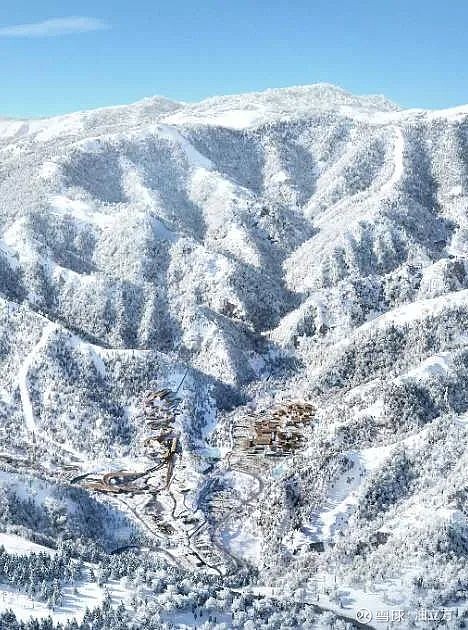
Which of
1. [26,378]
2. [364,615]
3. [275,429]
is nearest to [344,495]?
[275,429]

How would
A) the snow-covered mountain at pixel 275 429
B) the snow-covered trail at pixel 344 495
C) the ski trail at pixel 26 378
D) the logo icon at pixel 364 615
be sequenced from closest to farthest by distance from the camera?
the logo icon at pixel 364 615 → the snow-covered mountain at pixel 275 429 → the snow-covered trail at pixel 344 495 → the ski trail at pixel 26 378

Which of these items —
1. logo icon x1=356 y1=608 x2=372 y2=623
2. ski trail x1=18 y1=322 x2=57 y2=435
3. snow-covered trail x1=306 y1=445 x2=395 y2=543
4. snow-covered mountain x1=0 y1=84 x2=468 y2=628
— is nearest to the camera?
logo icon x1=356 y1=608 x2=372 y2=623

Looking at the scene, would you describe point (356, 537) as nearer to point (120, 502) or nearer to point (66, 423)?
point (120, 502)

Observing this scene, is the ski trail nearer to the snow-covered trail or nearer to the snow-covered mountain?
the snow-covered mountain

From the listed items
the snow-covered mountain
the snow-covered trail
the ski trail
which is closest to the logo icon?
the snow-covered mountain

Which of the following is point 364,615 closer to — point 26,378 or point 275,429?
point 275,429

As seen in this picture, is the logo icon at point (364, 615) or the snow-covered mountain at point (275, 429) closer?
the logo icon at point (364, 615)

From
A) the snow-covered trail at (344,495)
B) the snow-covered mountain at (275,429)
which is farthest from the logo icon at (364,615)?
the snow-covered trail at (344,495)

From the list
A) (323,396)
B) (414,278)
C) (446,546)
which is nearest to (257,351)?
(323,396)

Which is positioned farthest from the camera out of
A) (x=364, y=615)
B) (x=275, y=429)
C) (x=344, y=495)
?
(x=275, y=429)

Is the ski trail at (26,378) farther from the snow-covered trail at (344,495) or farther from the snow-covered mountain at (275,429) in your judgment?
the snow-covered trail at (344,495)
